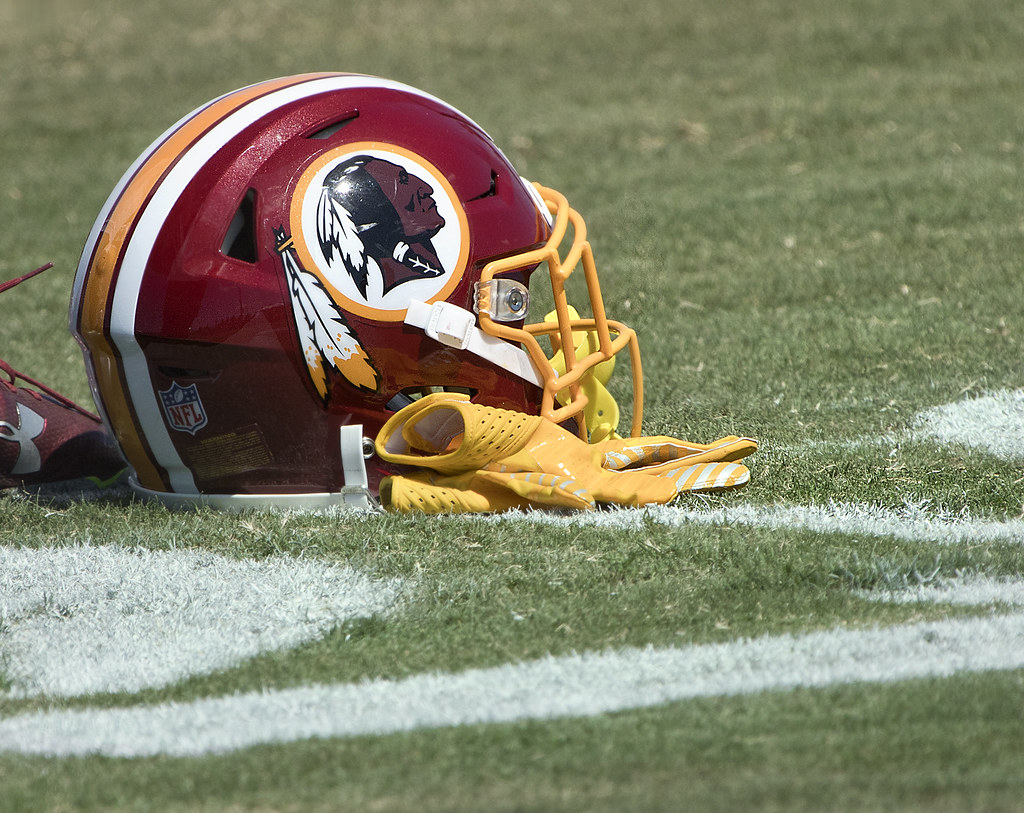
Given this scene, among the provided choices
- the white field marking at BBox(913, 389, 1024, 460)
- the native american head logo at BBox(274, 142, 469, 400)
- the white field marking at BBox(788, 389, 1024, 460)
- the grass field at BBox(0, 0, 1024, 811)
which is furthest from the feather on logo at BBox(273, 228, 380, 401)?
the white field marking at BBox(913, 389, 1024, 460)

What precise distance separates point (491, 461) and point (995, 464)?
1.49 meters

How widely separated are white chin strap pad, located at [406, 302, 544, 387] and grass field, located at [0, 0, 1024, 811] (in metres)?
0.48

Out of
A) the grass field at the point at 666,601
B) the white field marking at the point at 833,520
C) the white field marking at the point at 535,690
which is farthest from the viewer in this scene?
the white field marking at the point at 833,520

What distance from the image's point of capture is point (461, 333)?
3.30 m

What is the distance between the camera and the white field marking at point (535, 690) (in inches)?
90.4

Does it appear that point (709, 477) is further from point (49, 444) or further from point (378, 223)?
point (49, 444)

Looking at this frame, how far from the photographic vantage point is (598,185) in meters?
7.68

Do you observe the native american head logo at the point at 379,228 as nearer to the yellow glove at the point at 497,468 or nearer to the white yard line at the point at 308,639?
the yellow glove at the point at 497,468

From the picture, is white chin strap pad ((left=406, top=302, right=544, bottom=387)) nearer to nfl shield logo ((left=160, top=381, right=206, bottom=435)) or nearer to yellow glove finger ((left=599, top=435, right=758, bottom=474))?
yellow glove finger ((left=599, top=435, right=758, bottom=474))

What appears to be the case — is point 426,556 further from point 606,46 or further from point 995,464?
point 606,46

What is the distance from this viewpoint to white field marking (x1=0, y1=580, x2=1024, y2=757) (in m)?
2.30

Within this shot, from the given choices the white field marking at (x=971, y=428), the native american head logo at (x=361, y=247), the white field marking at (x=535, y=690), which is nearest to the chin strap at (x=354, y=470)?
the native american head logo at (x=361, y=247)

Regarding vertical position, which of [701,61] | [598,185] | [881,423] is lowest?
[881,423]

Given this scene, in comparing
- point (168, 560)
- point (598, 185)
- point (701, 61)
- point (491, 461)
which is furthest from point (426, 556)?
point (701, 61)
